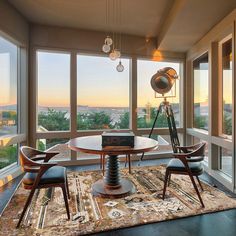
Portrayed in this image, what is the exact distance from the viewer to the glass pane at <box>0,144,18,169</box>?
119 inches

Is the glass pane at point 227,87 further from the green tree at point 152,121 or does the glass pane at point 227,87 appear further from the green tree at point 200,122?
the green tree at point 152,121

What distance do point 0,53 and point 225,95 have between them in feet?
12.3

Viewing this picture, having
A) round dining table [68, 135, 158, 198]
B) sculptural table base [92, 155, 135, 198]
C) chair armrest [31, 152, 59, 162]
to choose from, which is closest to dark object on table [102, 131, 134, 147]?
round dining table [68, 135, 158, 198]

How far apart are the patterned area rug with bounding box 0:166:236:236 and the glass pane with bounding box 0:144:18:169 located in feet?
2.29

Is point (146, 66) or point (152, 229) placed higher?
point (146, 66)

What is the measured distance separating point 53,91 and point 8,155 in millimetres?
1455

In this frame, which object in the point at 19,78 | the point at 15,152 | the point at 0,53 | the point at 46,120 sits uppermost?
the point at 0,53

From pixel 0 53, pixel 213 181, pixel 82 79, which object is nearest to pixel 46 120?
pixel 82 79

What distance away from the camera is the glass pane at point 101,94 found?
157 inches

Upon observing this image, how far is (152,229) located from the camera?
1818 millimetres

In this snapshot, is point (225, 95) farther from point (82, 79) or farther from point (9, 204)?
point (9, 204)

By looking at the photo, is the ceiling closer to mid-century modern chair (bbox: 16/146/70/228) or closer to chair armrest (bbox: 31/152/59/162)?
chair armrest (bbox: 31/152/59/162)

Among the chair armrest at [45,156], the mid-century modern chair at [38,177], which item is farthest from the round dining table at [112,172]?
the mid-century modern chair at [38,177]

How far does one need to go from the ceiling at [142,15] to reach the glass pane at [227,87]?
0.51 metres
